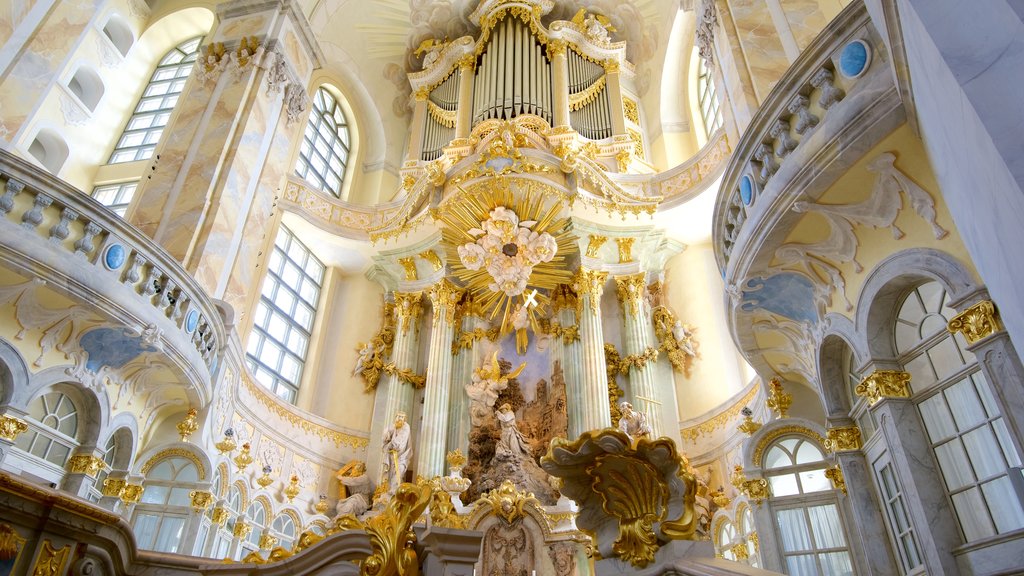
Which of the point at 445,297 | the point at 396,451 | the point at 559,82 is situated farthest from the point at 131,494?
the point at 559,82

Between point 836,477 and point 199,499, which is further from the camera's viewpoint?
point 199,499

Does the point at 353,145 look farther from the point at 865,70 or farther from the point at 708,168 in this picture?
the point at 865,70

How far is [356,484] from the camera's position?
13055 millimetres

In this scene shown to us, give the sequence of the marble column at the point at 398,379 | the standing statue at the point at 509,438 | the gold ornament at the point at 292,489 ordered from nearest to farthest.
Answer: the gold ornament at the point at 292,489 < the standing statue at the point at 509,438 < the marble column at the point at 398,379

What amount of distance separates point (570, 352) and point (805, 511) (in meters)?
7.09

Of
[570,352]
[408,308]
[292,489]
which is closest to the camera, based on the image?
[292,489]

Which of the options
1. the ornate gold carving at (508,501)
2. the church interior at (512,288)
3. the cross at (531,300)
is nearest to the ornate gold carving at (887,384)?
the church interior at (512,288)

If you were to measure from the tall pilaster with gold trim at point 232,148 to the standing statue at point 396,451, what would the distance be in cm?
371

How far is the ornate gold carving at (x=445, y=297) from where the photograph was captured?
49.3 ft

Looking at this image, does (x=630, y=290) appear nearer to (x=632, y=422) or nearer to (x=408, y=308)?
(x=632, y=422)

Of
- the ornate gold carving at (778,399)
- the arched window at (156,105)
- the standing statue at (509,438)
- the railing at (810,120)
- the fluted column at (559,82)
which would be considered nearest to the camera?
the railing at (810,120)

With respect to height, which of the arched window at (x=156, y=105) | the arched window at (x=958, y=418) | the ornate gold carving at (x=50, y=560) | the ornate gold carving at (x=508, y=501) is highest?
the arched window at (x=156, y=105)

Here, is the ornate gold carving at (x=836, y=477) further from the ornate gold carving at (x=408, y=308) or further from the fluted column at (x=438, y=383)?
the ornate gold carving at (x=408, y=308)

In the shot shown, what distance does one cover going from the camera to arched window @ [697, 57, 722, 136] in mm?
14753
